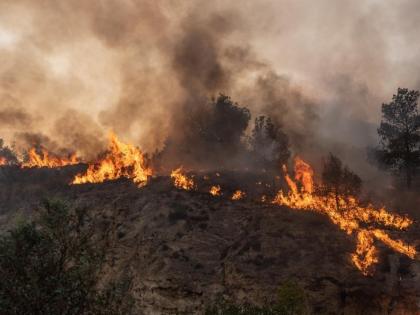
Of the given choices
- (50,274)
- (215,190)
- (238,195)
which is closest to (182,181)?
(215,190)

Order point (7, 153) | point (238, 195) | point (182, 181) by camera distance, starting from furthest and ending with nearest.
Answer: point (7, 153) → point (182, 181) → point (238, 195)

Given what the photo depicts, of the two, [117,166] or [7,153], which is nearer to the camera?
[117,166]

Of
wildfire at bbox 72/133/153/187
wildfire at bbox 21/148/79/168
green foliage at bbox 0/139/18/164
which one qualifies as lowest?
wildfire at bbox 72/133/153/187

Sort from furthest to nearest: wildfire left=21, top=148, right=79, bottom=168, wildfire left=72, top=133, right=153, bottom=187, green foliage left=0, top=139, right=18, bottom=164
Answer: green foliage left=0, top=139, right=18, bottom=164, wildfire left=21, top=148, right=79, bottom=168, wildfire left=72, top=133, right=153, bottom=187

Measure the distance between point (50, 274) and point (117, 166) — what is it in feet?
138

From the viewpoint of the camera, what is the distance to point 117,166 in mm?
57938

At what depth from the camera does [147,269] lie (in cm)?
3912

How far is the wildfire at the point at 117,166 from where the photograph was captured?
56.9 metres

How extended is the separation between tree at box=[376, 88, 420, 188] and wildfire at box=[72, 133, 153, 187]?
36175 millimetres

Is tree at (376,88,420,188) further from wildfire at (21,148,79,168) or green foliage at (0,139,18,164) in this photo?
green foliage at (0,139,18,164)

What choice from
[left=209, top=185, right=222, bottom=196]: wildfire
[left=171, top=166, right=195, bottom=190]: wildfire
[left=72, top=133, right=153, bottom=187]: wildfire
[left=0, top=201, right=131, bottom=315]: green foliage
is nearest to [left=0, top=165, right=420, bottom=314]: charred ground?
[left=209, top=185, right=222, bottom=196]: wildfire

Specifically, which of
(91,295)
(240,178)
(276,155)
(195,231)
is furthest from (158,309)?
(276,155)

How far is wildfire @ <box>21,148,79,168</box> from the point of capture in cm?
6794

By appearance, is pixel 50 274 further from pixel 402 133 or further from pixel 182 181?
pixel 402 133
